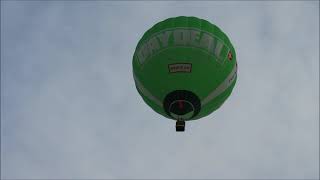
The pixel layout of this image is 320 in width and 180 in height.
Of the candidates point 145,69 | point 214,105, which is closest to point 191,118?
point 214,105

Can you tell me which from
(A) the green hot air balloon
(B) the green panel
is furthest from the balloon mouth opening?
(B) the green panel

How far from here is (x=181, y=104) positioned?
21.4 m

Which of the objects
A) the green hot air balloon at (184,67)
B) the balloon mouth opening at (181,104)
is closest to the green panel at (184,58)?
the green hot air balloon at (184,67)

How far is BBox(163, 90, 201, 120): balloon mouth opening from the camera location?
2134 centimetres

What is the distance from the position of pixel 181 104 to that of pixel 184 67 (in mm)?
1298

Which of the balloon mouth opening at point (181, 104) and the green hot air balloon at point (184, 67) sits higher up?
the green hot air balloon at point (184, 67)

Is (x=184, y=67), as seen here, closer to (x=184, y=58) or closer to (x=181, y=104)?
(x=184, y=58)

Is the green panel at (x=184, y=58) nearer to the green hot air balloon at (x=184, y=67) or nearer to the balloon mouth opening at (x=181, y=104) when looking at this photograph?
the green hot air balloon at (x=184, y=67)

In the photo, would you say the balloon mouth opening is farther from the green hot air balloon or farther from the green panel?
the green panel

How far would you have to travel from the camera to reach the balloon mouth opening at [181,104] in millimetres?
21344

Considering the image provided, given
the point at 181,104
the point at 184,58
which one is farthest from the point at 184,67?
the point at 181,104

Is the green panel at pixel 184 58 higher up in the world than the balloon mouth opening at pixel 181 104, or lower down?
higher up

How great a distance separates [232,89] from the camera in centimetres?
2353

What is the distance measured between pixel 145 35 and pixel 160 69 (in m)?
1.88
